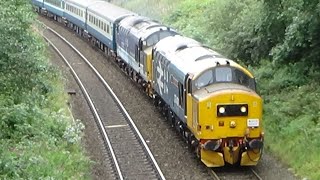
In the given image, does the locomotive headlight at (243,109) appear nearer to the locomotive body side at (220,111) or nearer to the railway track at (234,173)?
the locomotive body side at (220,111)

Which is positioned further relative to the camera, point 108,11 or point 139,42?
point 108,11

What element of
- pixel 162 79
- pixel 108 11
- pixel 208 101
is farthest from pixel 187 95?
pixel 108 11

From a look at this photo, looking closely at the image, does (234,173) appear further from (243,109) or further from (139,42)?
(139,42)

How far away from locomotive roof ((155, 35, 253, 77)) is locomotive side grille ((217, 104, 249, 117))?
129 centimetres

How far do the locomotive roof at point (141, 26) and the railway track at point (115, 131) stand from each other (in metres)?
3.04

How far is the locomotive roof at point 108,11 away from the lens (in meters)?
39.1

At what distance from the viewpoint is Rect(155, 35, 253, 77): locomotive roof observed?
745 inches

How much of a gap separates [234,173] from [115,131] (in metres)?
6.48

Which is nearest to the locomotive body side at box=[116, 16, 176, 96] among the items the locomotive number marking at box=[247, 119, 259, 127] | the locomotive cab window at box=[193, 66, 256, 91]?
the locomotive cab window at box=[193, 66, 256, 91]

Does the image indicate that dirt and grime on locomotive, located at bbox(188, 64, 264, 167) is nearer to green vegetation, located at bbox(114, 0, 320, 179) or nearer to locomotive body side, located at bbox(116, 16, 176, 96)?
green vegetation, located at bbox(114, 0, 320, 179)

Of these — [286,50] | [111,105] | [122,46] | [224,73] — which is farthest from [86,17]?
[224,73]

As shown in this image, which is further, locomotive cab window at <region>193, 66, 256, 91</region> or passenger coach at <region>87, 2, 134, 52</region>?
passenger coach at <region>87, 2, 134, 52</region>

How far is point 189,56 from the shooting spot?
67.9 feet

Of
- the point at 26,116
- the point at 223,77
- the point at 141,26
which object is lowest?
the point at 141,26
